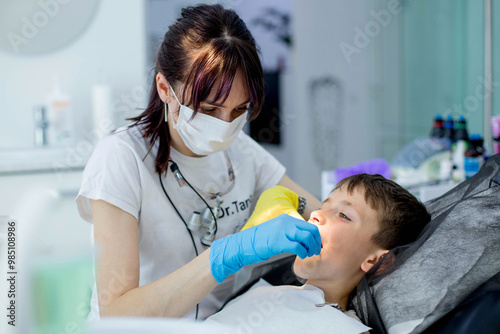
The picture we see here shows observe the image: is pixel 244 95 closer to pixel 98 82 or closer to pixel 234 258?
pixel 234 258

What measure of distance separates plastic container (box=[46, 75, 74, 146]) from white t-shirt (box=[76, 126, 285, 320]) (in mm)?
1179

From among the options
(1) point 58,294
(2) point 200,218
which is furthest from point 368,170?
(1) point 58,294

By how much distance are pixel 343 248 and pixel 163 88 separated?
2.09 ft

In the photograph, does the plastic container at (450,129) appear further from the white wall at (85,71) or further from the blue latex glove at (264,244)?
the white wall at (85,71)

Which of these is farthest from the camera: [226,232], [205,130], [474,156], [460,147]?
[460,147]

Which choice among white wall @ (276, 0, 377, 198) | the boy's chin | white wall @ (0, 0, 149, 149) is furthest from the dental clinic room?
white wall @ (276, 0, 377, 198)

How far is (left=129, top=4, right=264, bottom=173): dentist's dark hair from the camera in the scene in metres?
1.09

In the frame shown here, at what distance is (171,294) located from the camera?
1018 millimetres

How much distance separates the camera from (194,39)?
1.12 metres

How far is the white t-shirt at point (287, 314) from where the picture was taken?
1.04 meters

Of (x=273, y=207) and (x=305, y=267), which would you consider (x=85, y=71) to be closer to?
(x=273, y=207)

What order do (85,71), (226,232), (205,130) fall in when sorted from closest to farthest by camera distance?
(205,130) → (226,232) → (85,71)

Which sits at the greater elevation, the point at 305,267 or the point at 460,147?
the point at 460,147

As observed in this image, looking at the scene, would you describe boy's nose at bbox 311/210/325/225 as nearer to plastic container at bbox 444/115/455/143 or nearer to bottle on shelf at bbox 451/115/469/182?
bottle on shelf at bbox 451/115/469/182
